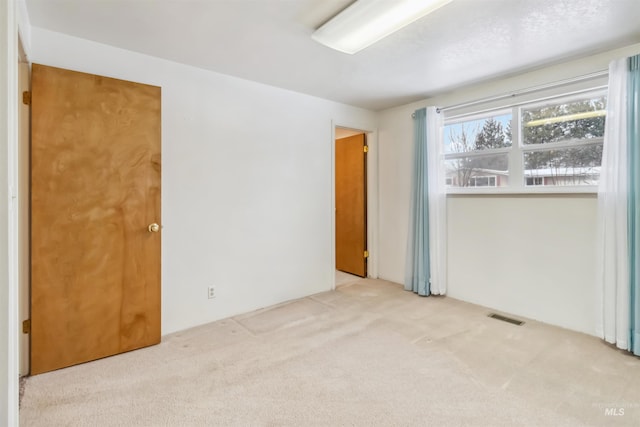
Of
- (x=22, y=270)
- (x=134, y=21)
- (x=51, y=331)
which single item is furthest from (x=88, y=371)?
(x=134, y=21)

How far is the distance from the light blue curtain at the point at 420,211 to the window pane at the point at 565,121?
99 cm

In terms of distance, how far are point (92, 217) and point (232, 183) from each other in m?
1.16

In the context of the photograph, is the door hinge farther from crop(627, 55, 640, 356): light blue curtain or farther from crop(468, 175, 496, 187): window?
crop(627, 55, 640, 356): light blue curtain

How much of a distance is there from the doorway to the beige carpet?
1711 millimetres

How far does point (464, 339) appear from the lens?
258 centimetres

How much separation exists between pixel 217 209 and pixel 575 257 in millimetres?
3205

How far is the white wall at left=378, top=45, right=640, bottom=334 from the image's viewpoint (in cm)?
266

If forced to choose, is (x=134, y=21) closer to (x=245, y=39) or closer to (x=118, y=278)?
(x=245, y=39)

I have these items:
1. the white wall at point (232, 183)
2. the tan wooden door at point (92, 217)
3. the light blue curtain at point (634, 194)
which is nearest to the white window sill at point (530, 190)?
the light blue curtain at point (634, 194)

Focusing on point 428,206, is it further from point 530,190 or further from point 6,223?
point 6,223

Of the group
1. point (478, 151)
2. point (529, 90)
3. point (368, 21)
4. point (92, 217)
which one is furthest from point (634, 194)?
point (92, 217)

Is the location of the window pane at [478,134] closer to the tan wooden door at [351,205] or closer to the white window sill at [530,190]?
the white window sill at [530,190]

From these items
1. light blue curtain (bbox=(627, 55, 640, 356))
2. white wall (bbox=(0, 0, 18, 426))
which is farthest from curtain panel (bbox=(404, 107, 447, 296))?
white wall (bbox=(0, 0, 18, 426))

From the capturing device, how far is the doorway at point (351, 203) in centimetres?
444
